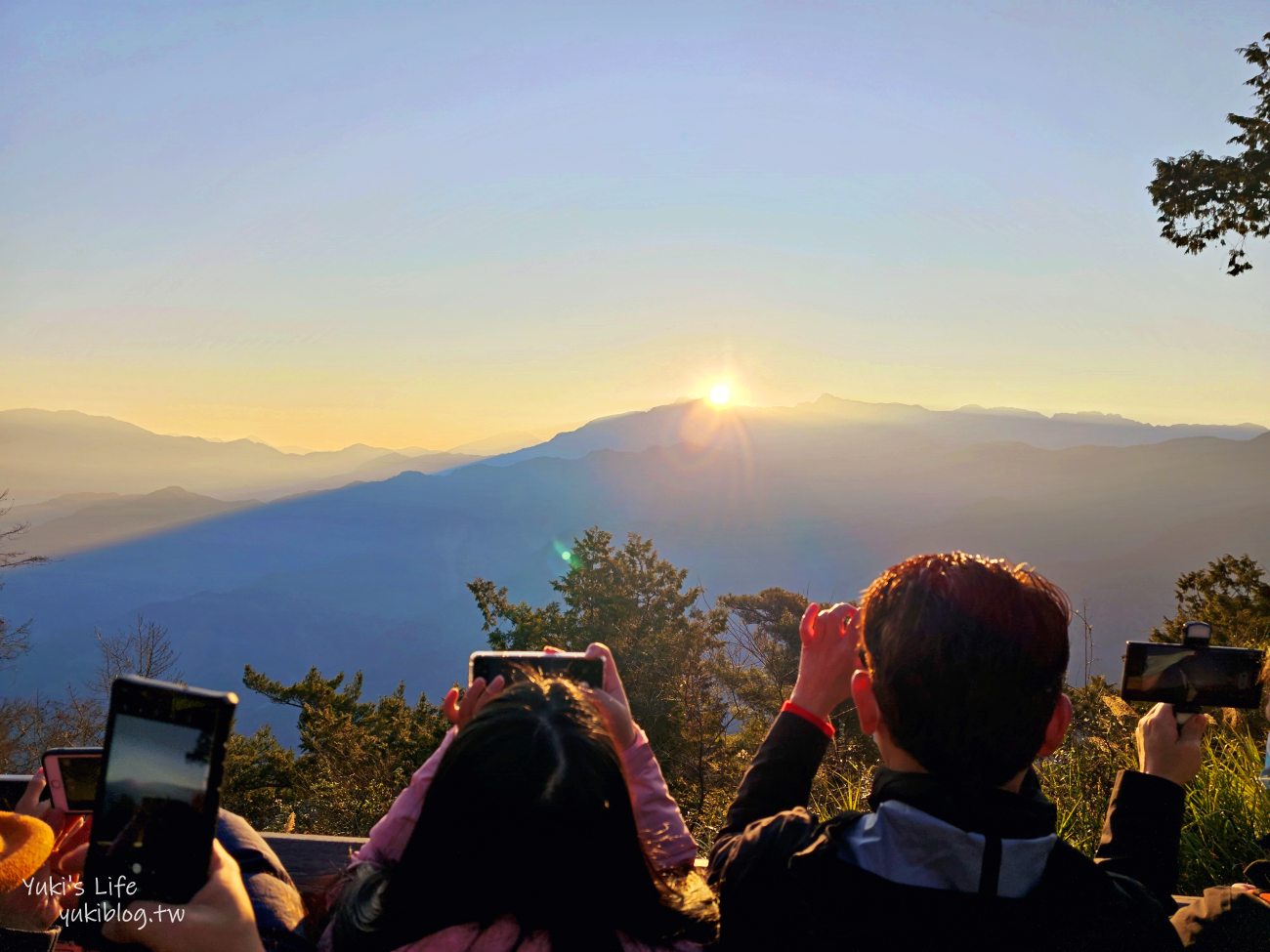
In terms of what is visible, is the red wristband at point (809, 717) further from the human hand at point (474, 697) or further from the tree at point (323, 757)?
the tree at point (323, 757)

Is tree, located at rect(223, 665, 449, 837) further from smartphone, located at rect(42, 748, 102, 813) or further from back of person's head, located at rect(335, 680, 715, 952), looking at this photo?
back of person's head, located at rect(335, 680, 715, 952)

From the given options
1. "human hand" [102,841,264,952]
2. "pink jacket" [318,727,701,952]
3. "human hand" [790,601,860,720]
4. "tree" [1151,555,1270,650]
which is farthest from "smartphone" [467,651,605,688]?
"tree" [1151,555,1270,650]

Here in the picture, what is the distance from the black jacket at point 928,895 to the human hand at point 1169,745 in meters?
0.52

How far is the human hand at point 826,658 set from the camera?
1994mm

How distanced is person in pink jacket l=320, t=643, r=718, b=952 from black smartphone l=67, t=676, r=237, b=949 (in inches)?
13.1

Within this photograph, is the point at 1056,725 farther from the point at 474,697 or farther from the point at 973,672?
the point at 474,697

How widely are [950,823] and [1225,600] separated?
1704cm

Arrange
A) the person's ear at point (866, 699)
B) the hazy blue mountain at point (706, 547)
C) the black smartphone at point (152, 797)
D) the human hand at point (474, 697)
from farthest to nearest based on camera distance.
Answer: the hazy blue mountain at point (706, 547), the human hand at point (474, 697), the person's ear at point (866, 699), the black smartphone at point (152, 797)

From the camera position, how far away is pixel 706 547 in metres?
145

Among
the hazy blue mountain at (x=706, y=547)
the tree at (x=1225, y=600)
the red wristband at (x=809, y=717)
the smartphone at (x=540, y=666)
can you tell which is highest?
the smartphone at (x=540, y=666)

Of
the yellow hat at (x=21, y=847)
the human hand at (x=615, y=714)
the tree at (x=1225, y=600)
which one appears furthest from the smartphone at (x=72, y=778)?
the tree at (x=1225, y=600)

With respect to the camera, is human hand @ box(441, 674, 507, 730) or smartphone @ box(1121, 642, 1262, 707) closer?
human hand @ box(441, 674, 507, 730)

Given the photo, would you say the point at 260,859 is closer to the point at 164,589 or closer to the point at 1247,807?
the point at 1247,807

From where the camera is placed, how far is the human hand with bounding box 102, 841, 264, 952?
49.9 inches
